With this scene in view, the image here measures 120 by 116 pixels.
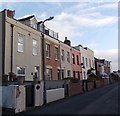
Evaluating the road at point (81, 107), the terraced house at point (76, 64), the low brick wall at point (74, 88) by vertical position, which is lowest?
the road at point (81, 107)

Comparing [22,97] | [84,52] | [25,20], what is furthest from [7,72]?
[84,52]

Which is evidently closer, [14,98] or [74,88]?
[14,98]

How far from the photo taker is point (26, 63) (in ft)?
70.8

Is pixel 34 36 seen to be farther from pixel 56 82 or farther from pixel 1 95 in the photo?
pixel 1 95

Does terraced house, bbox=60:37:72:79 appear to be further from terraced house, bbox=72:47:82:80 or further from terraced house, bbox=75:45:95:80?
terraced house, bbox=75:45:95:80

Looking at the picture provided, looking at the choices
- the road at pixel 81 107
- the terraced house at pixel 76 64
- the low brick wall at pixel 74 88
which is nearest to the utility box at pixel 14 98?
the road at pixel 81 107

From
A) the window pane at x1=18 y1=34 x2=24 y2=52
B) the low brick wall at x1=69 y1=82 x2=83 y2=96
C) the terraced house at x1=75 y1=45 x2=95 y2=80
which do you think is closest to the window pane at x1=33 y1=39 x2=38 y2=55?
the window pane at x1=18 y1=34 x2=24 y2=52

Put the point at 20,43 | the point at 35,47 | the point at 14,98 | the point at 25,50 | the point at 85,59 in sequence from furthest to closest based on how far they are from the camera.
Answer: the point at 85,59, the point at 35,47, the point at 25,50, the point at 20,43, the point at 14,98

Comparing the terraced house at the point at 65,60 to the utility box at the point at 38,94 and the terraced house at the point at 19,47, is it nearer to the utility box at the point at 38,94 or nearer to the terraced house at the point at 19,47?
the terraced house at the point at 19,47

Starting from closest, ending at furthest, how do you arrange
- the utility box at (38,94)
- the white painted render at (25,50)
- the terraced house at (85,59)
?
the utility box at (38,94), the white painted render at (25,50), the terraced house at (85,59)

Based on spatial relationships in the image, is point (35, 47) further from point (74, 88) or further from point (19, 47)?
point (74, 88)

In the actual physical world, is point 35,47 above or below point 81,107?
above

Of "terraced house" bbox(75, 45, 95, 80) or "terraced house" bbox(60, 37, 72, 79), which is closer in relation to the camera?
"terraced house" bbox(60, 37, 72, 79)

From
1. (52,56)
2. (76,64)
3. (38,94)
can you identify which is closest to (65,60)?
(52,56)
